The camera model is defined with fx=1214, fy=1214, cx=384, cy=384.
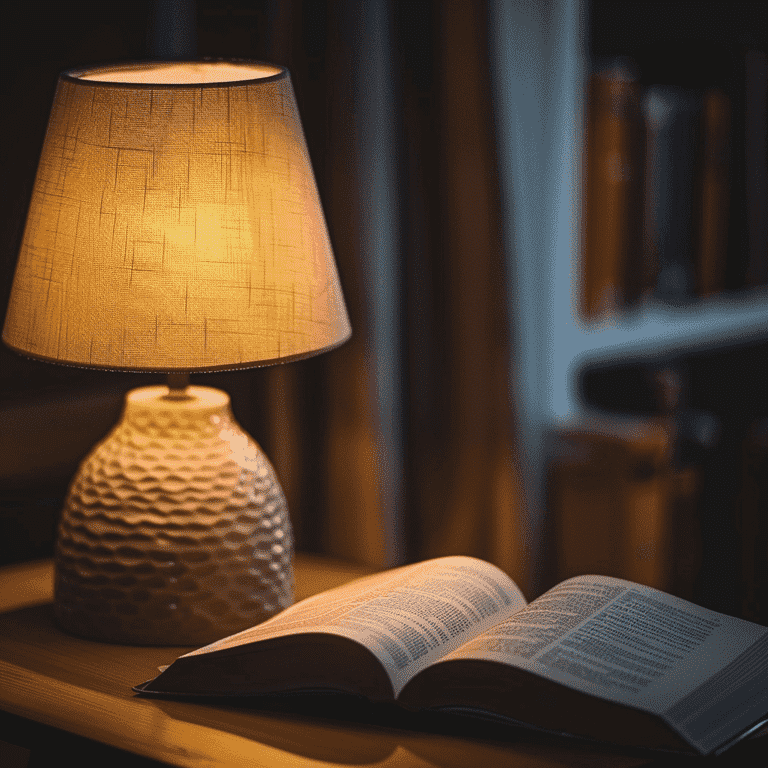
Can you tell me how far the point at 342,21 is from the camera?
4.73 ft

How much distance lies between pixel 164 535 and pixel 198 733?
200mm

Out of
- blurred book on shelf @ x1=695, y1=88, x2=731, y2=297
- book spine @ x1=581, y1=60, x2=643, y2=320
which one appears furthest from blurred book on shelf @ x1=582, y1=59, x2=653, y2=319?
blurred book on shelf @ x1=695, y1=88, x2=731, y2=297

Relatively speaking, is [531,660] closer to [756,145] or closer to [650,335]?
[650,335]

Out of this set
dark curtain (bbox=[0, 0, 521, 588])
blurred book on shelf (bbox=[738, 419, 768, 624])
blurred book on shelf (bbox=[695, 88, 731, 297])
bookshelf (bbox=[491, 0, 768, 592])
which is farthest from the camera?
blurred book on shelf (bbox=[695, 88, 731, 297])

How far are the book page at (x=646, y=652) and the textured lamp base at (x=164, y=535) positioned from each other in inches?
9.9

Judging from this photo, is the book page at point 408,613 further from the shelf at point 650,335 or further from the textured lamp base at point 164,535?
the shelf at point 650,335

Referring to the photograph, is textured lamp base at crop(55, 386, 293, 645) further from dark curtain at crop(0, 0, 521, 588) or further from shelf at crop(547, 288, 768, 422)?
shelf at crop(547, 288, 768, 422)

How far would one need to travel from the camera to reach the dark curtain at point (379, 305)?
1384 mm

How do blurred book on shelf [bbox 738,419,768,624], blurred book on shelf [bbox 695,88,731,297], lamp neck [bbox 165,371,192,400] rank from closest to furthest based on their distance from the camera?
lamp neck [bbox 165,371,192,400]
blurred book on shelf [bbox 738,419,768,624]
blurred book on shelf [bbox 695,88,731,297]

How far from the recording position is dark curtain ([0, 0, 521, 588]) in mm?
1384

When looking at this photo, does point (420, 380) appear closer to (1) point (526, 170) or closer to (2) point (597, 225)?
(1) point (526, 170)

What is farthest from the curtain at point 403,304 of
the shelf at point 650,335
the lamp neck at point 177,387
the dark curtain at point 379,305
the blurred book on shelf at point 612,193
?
the lamp neck at point 177,387

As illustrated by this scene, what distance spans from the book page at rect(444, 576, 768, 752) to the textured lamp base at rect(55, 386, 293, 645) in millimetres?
253

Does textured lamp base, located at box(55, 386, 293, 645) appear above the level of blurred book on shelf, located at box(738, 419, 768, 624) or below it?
above
